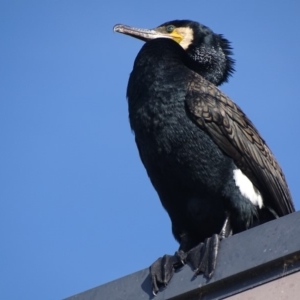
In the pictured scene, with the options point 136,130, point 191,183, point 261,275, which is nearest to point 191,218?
point 191,183

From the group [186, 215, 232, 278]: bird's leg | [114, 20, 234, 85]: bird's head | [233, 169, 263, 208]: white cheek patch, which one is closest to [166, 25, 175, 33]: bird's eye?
[114, 20, 234, 85]: bird's head

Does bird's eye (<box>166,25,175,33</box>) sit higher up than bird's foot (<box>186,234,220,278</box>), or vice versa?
bird's eye (<box>166,25,175,33</box>)

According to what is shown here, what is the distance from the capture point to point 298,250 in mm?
4086

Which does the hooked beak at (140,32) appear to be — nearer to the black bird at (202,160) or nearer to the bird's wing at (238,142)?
the black bird at (202,160)

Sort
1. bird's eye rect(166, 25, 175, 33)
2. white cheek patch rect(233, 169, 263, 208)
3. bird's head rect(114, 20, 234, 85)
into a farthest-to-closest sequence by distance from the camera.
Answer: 1. bird's eye rect(166, 25, 175, 33)
2. bird's head rect(114, 20, 234, 85)
3. white cheek patch rect(233, 169, 263, 208)

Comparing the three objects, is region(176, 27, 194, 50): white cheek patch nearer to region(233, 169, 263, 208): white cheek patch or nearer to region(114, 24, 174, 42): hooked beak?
region(114, 24, 174, 42): hooked beak

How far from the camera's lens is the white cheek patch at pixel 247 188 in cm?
616

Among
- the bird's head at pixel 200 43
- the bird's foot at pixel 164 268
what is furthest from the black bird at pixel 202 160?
the bird's foot at pixel 164 268

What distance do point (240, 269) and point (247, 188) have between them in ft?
6.46

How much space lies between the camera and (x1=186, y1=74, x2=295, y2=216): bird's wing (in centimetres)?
622

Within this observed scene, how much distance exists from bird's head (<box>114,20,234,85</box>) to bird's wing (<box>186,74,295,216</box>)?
0.86 m

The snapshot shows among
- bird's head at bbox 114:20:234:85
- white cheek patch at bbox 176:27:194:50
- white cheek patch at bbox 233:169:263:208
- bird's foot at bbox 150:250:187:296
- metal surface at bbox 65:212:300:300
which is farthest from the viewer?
white cheek patch at bbox 176:27:194:50

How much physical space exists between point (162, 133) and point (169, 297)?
1.90 m

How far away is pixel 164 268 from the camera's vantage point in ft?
15.5
